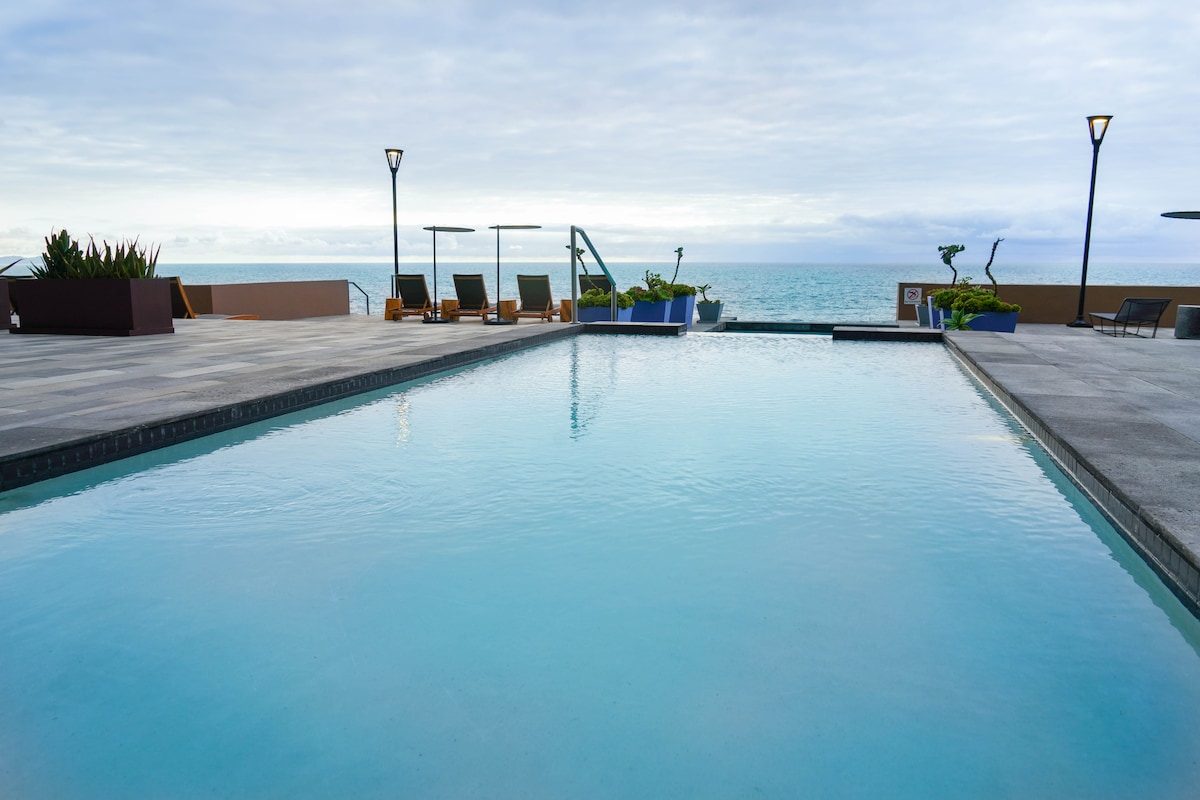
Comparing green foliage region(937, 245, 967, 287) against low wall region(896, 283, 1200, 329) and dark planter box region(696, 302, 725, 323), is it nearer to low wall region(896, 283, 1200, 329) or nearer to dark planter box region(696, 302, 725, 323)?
low wall region(896, 283, 1200, 329)

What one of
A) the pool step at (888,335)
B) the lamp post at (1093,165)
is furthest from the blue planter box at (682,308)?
the lamp post at (1093,165)

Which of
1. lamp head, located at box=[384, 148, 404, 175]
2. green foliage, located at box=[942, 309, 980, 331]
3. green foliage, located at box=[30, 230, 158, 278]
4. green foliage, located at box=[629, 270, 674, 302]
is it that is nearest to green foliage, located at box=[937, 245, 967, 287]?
green foliage, located at box=[942, 309, 980, 331]

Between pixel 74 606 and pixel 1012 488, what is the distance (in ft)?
14.1

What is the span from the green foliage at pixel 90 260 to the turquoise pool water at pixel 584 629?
7252mm

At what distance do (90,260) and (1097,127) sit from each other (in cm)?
1542

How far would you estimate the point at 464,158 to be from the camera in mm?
27531

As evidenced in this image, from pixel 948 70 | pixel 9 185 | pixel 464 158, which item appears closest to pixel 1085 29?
pixel 948 70

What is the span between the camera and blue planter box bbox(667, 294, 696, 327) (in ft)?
50.1

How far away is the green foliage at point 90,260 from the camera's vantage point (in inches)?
427

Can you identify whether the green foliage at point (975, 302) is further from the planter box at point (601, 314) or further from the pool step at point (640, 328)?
the planter box at point (601, 314)

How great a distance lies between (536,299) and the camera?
14883 millimetres

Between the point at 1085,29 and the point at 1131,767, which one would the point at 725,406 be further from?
the point at 1085,29

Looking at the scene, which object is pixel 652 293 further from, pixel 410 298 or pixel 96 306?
pixel 96 306

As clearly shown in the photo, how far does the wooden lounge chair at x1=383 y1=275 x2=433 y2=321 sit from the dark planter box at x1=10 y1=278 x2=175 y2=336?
4.91 meters
